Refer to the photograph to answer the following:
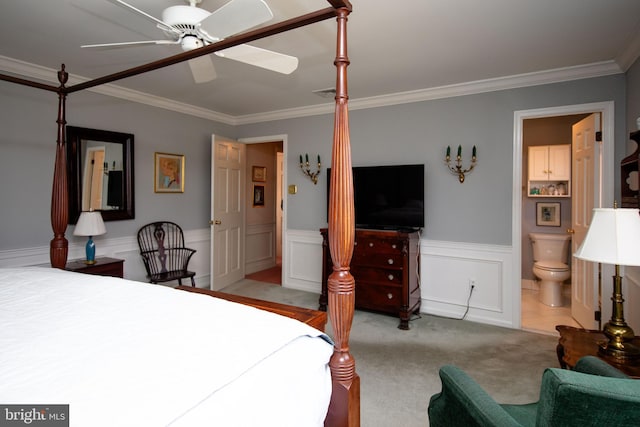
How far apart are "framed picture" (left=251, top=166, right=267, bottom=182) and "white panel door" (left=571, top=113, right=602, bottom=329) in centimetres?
442

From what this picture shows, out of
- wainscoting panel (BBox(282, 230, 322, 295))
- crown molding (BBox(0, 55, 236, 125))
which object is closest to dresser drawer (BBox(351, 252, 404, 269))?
wainscoting panel (BBox(282, 230, 322, 295))

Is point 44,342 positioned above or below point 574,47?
below

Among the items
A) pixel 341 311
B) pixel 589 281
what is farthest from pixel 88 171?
pixel 589 281

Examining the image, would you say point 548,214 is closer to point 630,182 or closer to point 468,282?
point 468,282

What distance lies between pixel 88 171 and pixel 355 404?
358 centimetres

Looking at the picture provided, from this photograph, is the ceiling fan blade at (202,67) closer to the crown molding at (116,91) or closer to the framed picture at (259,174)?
the crown molding at (116,91)

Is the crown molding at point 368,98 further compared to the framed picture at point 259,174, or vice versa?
the framed picture at point 259,174

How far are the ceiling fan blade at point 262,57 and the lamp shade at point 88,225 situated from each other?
7.26 feet

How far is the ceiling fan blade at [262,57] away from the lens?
1.97 m

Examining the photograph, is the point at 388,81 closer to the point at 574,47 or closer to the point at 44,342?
the point at 574,47

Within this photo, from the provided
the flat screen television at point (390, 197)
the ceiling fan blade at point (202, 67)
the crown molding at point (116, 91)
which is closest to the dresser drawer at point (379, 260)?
the flat screen television at point (390, 197)

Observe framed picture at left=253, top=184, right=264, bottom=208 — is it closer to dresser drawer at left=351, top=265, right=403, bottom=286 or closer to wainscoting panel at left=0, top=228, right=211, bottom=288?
wainscoting panel at left=0, top=228, right=211, bottom=288

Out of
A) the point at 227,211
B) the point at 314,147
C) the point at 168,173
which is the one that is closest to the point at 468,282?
the point at 314,147

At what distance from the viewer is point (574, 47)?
8.84 ft
